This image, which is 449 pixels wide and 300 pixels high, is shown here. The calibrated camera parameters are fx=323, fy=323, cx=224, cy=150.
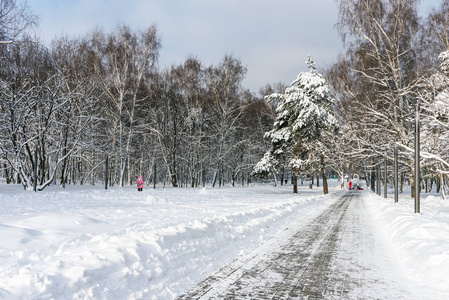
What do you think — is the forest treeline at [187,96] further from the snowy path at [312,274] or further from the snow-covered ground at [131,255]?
the snowy path at [312,274]

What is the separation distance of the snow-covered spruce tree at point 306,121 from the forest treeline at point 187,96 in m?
0.23

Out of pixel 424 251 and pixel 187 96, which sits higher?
pixel 187 96

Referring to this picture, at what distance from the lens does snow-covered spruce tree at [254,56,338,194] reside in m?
32.5

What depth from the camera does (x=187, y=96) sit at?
36875mm

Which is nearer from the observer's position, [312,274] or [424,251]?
[312,274]

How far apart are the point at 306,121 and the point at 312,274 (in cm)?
2793

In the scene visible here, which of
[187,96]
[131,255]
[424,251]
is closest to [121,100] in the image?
[187,96]

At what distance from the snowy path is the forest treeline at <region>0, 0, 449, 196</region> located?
36.8 ft

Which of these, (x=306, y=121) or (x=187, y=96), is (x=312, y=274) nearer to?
(x=306, y=121)

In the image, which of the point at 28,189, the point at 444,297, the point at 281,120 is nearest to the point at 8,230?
the point at 444,297


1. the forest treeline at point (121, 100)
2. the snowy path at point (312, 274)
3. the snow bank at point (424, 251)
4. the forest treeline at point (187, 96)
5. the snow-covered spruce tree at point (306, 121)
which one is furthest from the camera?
the snow-covered spruce tree at point (306, 121)

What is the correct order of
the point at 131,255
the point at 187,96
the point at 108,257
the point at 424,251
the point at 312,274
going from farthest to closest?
the point at 187,96
the point at 424,251
the point at 312,274
the point at 131,255
the point at 108,257

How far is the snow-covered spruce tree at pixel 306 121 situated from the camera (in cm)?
3253

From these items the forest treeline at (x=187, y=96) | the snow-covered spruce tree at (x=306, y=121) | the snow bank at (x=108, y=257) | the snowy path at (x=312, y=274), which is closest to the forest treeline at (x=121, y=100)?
the forest treeline at (x=187, y=96)
